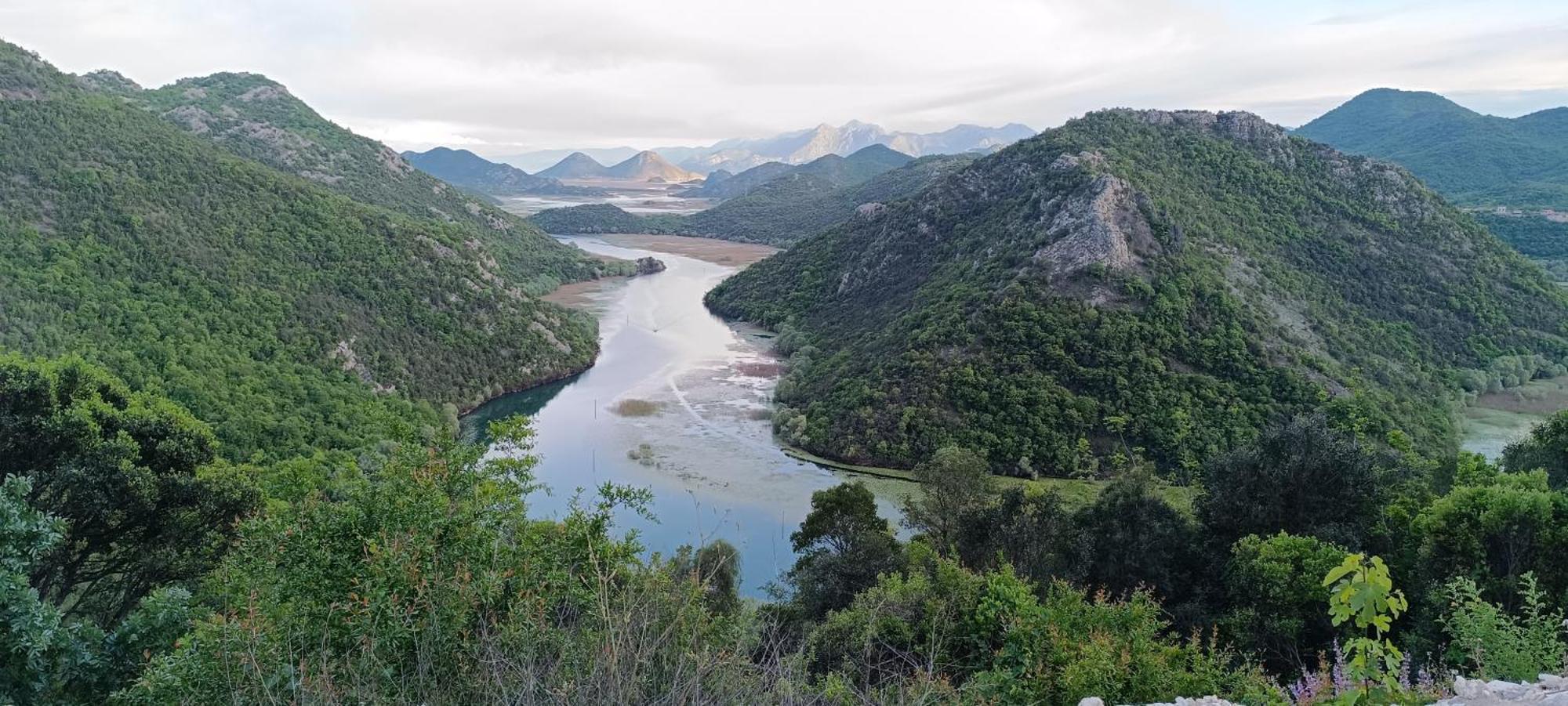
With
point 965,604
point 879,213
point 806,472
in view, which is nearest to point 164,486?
point 965,604

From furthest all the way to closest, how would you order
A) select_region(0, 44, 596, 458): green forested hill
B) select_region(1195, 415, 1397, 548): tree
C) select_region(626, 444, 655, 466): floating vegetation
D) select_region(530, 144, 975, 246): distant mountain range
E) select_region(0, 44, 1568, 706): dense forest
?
1. select_region(530, 144, 975, 246): distant mountain range
2. select_region(626, 444, 655, 466): floating vegetation
3. select_region(0, 44, 596, 458): green forested hill
4. select_region(1195, 415, 1397, 548): tree
5. select_region(0, 44, 1568, 706): dense forest

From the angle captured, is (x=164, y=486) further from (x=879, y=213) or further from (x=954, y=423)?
(x=879, y=213)

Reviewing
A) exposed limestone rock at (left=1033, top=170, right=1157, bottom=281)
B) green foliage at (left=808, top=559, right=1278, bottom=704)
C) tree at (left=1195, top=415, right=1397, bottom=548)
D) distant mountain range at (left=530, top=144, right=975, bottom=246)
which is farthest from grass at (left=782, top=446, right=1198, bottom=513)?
distant mountain range at (left=530, top=144, right=975, bottom=246)

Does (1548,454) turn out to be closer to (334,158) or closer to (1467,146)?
(334,158)

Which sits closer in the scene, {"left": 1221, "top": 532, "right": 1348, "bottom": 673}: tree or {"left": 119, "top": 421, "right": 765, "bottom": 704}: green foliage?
{"left": 119, "top": 421, "right": 765, "bottom": 704}: green foliage

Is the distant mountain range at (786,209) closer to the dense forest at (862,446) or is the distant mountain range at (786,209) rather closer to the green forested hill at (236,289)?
the dense forest at (862,446)

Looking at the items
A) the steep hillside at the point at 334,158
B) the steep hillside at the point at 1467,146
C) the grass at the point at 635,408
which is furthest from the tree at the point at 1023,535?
the steep hillside at the point at 1467,146

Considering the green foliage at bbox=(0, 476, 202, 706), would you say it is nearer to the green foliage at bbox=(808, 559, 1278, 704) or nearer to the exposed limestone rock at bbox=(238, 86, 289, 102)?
the green foliage at bbox=(808, 559, 1278, 704)
